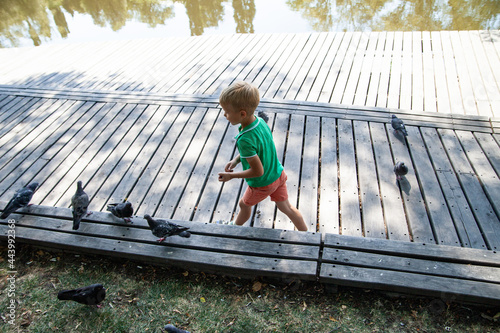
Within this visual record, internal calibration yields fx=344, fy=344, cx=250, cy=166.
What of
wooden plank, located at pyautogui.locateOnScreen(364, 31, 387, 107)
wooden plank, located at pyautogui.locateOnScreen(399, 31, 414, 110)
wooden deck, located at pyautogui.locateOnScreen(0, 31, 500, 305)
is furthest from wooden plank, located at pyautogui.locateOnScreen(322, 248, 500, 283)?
wooden plank, located at pyautogui.locateOnScreen(364, 31, 387, 107)

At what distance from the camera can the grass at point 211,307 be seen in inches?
106

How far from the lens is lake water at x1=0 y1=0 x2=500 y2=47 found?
35.7ft

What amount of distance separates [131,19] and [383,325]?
1548cm

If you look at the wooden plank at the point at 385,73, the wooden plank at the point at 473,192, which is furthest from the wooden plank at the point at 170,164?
the wooden plank at the point at 473,192

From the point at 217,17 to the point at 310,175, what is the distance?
11.1 meters

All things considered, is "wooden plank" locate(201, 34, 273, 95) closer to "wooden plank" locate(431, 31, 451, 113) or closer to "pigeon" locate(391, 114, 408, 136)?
"pigeon" locate(391, 114, 408, 136)

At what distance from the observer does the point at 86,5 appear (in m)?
16.3

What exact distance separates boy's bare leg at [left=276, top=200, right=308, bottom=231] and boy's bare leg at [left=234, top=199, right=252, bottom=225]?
0.29 metres

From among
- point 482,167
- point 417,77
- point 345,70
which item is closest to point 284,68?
point 345,70

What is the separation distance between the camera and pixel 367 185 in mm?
3824

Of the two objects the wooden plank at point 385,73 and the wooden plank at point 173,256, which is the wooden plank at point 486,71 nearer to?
the wooden plank at point 385,73

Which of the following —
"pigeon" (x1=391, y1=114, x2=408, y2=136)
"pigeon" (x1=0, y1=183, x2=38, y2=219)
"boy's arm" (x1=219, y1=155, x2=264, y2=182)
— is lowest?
"pigeon" (x1=391, y1=114, x2=408, y2=136)

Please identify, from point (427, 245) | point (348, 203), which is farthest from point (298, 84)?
point (427, 245)

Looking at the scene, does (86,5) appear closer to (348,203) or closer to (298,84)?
(298,84)
